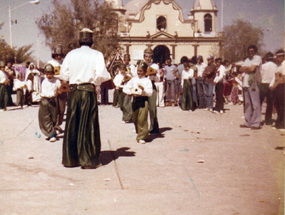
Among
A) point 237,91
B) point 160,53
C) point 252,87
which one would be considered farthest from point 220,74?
point 160,53

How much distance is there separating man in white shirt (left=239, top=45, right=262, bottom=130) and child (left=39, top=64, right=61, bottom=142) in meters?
4.72

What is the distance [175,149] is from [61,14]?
1297 inches

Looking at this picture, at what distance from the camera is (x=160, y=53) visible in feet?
193

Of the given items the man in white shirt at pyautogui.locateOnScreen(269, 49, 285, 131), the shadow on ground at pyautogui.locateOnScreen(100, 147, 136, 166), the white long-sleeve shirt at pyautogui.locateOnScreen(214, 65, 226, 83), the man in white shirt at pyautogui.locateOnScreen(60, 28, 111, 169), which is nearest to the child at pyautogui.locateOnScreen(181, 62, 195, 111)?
the white long-sleeve shirt at pyautogui.locateOnScreen(214, 65, 226, 83)

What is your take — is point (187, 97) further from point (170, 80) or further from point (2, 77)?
point (2, 77)

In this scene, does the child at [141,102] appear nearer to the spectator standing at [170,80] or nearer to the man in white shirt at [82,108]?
the man in white shirt at [82,108]

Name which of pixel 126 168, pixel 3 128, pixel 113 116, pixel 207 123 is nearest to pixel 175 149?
pixel 126 168

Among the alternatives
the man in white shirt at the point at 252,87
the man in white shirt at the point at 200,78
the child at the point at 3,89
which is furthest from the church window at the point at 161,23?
the man in white shirt at the point at 252,87

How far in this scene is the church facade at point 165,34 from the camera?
57219 mm

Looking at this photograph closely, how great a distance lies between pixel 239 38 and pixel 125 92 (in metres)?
29.3

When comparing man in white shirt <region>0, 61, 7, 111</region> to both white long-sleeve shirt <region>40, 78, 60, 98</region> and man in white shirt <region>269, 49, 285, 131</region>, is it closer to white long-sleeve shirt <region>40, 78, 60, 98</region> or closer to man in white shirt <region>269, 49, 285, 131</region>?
white long-sleeve shirt <region>40, 78, 60, 98</region>

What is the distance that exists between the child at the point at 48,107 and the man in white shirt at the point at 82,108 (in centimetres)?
240

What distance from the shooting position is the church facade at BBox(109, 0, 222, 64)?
5722 cm

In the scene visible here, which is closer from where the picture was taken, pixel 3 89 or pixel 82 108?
pixel 82 108
